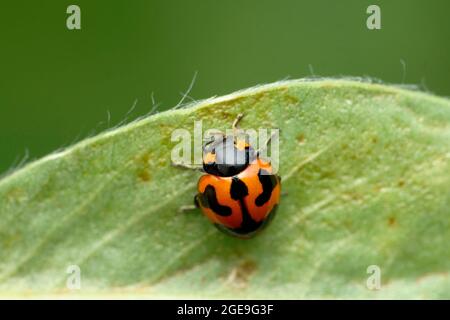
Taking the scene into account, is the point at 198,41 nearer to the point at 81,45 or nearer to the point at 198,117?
the point at 81,45

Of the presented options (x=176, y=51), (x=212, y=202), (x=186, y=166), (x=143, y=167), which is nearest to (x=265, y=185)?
(x=212, y=202)

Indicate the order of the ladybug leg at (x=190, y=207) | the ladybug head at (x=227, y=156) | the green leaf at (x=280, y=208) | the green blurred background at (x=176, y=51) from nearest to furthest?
the green leaf at (x=280, y=208) < the ladybug leg at (x=190, y=207) < the ladybug head at (x=227, y=156) < the green blurred background at (x=176, y=51)

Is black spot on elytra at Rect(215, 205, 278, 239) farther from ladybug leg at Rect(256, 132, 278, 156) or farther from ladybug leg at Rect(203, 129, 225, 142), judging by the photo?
ladybug leg at Rect(203, 129, 225, 142)

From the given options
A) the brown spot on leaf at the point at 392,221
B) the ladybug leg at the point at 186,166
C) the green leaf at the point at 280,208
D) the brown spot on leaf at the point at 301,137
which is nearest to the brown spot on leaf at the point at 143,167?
the green leaf at the point at 280,208

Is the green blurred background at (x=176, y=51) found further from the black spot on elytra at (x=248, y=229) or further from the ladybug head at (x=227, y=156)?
the black spot on elytra at (x=248, y=229)

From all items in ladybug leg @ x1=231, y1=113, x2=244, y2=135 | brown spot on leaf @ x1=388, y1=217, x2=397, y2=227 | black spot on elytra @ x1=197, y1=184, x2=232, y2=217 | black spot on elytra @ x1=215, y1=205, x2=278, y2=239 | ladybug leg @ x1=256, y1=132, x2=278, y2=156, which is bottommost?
black spot on elytra @ x1=215, y1=205, x2=278, y2=239

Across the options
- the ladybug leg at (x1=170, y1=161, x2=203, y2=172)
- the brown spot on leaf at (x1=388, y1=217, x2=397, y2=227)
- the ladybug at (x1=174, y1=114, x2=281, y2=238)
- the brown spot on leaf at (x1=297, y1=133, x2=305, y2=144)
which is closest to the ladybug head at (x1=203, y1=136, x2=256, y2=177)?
the ladybug at (x1=174, y1=114, x2=281, y2=238)

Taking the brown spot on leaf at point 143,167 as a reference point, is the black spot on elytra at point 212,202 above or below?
below
